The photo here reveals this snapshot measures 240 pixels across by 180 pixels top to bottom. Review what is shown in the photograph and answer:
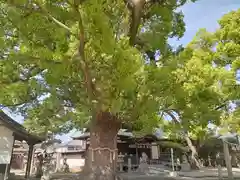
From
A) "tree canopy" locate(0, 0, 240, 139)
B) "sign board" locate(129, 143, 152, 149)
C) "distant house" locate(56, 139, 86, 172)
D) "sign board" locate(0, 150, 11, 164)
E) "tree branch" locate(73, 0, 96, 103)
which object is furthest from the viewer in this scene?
"distant house" locate(56, 139, 86, 172)

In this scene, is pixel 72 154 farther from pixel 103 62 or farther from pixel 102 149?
pixel 103 62

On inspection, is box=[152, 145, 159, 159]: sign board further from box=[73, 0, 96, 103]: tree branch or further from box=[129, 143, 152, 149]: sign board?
A: box=[73, 0, 96, 103]: tree branch

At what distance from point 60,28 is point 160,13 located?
321cm

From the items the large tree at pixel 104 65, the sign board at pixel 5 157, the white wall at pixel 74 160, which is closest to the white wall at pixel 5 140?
the sign board at pixel 5 157

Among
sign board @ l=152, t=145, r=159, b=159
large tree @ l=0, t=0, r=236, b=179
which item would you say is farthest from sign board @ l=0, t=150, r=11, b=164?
sign board @ l=152, t=145, r=159, b=159

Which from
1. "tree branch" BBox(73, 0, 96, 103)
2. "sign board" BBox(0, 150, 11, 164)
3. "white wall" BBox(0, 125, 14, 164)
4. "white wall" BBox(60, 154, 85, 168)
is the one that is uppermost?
"tree branch" BBox(73, 0, 96, 103)

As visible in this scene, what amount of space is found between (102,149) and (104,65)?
2384 mm

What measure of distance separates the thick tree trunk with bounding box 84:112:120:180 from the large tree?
0.08 ft

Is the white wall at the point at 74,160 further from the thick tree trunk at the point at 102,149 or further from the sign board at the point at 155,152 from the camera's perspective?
the thick tree trunk at the point at 102,149

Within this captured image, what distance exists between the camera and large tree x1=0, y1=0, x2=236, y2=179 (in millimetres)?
4282

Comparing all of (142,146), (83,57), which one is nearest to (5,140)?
(83,57)

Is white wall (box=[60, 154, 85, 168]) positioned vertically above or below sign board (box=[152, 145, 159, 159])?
below

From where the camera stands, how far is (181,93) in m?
5.84

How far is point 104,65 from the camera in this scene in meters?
4.77
